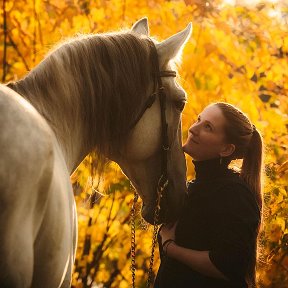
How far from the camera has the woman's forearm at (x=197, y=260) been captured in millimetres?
2676

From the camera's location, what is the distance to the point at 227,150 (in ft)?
9.86

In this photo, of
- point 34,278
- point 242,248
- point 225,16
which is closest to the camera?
point 34,278

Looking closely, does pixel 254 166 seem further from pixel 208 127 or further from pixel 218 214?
pixel 218 214

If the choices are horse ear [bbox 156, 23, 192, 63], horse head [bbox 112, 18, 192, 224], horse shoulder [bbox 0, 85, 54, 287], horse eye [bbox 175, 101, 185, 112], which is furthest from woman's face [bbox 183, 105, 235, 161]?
horse shoulder [bbox 0, 85, 54, 287]

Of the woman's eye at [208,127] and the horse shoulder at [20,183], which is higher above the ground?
the horse shoulder at [20,183]

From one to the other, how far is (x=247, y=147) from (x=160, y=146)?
68 cm

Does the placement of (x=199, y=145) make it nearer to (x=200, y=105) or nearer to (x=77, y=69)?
(x=77, y=69)

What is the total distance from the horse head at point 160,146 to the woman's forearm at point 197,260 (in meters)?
0.20

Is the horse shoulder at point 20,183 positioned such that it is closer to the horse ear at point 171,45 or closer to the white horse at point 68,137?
the white horse at point 68,137

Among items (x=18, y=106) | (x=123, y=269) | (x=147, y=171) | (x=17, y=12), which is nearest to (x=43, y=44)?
(x=17, y=12)

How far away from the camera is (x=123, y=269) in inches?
203

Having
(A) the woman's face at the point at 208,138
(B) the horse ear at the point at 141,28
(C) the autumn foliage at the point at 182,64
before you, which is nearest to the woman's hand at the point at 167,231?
(A) the woman's face at the point at 208,138

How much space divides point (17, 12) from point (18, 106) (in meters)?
3.42

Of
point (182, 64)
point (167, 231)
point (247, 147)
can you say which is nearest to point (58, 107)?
point (167, 231)
